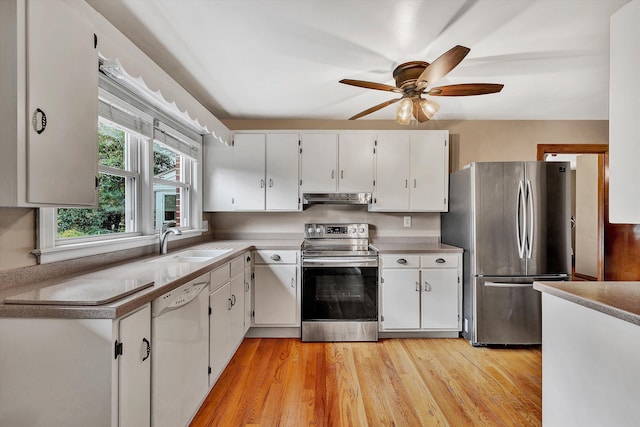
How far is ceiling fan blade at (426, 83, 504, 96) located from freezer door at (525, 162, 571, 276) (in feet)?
3.44

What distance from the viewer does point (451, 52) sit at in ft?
5.08

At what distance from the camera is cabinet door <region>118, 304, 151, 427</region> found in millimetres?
1071

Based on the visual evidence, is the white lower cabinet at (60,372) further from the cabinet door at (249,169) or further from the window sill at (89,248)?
the cabinet door at (249,169)

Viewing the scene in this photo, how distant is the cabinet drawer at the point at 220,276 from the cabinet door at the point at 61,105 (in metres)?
0.84

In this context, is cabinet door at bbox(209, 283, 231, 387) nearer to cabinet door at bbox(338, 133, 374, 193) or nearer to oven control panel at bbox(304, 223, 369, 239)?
oven control panel at bbox(304, 223, 369, 239)

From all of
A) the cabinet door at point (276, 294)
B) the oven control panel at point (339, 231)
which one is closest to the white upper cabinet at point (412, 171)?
the oven control panel at point (339, 231)

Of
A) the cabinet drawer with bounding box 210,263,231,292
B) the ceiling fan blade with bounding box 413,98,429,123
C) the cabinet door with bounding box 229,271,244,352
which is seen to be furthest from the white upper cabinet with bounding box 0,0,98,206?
Answer: the ceiling fan blade with bounding box 413,98,429,123

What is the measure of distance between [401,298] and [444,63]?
82.1 inches

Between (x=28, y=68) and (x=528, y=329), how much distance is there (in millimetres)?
3735

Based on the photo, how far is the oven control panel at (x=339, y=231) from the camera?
3.43m

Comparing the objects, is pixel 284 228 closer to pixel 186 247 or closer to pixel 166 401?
pixel 186 247

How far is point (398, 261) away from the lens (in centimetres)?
291

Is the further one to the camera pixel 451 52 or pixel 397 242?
pixel 397 242

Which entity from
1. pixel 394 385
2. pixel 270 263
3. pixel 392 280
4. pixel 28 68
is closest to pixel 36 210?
pixel 28 68
